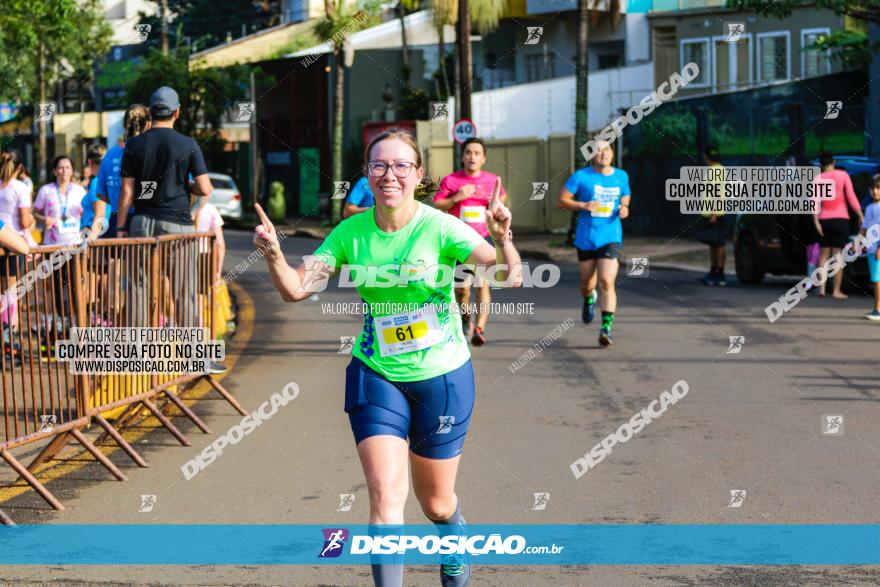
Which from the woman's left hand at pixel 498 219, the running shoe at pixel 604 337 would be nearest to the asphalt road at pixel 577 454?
the running shoe at pixel 604 337

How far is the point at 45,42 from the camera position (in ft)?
147

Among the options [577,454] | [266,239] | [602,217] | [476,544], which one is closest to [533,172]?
[602,217]

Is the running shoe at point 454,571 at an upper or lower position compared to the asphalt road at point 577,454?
upper

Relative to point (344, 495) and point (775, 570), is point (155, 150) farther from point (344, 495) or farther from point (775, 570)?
point (775, 570)

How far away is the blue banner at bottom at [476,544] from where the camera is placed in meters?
6.28

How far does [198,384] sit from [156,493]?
4.01 metres

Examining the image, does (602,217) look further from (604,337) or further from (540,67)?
(540,67)

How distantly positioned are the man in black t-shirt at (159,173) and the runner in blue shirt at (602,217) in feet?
14.0

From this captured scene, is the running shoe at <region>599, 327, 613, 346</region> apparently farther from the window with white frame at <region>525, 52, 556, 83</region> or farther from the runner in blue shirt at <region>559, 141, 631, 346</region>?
the window with white frame at <region>525, 52, 556, 83</region>

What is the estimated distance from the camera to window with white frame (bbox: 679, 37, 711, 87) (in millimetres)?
42469

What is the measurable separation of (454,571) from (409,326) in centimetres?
95

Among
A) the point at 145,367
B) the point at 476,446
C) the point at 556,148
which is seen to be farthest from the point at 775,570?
the point at 556,148

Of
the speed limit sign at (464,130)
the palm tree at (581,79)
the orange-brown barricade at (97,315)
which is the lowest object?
the orange-brown barricade at (97,315)

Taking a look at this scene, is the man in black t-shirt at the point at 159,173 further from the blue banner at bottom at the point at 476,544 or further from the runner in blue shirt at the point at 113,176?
the blue banner at bottom at the point at 476,544
